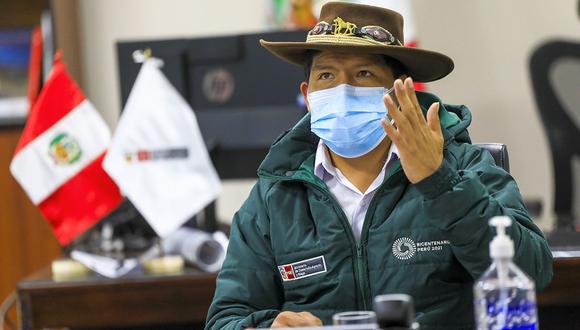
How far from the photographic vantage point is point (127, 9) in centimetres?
484

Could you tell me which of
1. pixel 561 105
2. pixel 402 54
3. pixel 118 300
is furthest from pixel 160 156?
pixel 561 105

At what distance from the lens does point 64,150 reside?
3039 millimetres

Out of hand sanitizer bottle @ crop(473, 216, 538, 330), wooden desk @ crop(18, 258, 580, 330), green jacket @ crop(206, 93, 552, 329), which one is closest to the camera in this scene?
hand sanitizer bottle @ crop(473, 216, 538, 330)

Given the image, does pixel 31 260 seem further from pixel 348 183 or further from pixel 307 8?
pixel 348 183

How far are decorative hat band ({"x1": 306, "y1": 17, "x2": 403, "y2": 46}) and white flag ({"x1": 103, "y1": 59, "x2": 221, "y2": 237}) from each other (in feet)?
3.65

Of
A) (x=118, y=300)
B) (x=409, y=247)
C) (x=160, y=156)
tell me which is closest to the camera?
(x=409, y=247)

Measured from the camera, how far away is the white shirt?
1805 mm

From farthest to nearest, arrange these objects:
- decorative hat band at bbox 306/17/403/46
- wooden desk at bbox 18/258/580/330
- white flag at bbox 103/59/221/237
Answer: white flag at bbox 103/59/221/237 → wooden desk at bbox 18/258/580/330 → decorative hat band at bbox 306/17/403/46

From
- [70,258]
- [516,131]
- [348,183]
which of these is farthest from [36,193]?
[516,131]

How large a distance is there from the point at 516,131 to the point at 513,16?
525mm

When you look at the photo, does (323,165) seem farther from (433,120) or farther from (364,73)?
(433,120)

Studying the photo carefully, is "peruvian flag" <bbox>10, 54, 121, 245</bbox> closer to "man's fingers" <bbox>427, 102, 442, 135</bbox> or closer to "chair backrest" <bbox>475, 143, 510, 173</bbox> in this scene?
"chair backrest" <bbox>475, 143, 510, 173</bbox>

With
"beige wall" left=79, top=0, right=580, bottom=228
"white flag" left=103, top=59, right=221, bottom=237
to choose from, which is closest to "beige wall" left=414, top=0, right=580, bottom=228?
"beige wall" left=79, top=0, right=580, bottom=228

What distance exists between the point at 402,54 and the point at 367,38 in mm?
71
